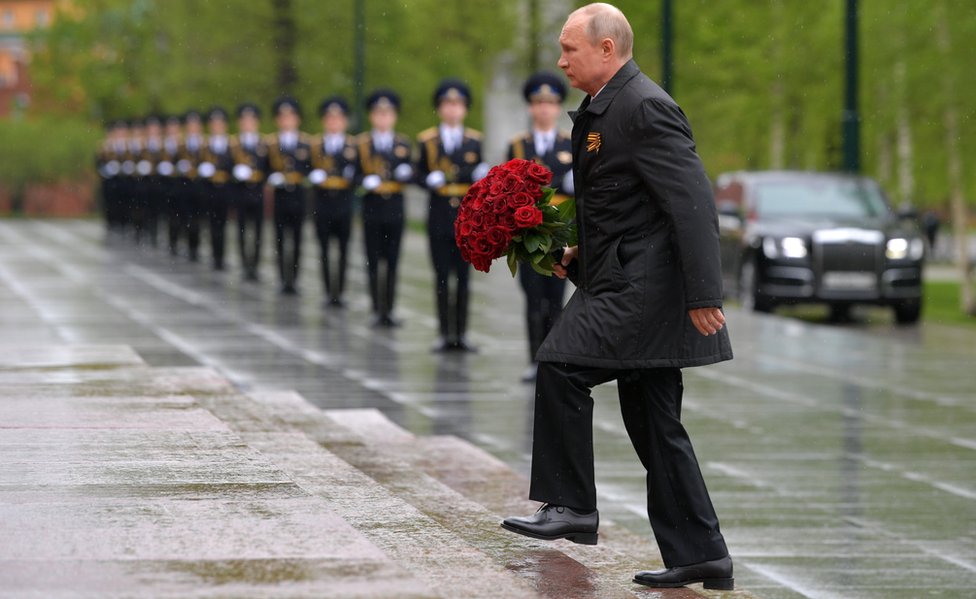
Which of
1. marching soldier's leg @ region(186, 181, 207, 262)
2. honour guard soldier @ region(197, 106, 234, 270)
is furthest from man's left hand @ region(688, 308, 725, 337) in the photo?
marching soldier's leg @ region(186, 181, 207, 262)

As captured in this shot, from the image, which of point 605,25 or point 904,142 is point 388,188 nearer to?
point 904,142

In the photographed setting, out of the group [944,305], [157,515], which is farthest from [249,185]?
[157,515]

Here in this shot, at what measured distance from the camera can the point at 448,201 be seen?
1697 cm

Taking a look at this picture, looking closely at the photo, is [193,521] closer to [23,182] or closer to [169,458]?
[169,458]

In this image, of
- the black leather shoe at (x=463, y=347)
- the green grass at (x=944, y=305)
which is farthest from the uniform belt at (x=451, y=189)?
the green grass at (x=944, y=305)

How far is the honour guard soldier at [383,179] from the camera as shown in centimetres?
1972

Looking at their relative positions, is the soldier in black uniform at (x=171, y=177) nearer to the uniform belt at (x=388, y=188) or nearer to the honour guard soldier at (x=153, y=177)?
the honour guard soldier at (x=153, y=177)

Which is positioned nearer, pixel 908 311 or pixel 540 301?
pixel 540 301

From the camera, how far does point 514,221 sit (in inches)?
252

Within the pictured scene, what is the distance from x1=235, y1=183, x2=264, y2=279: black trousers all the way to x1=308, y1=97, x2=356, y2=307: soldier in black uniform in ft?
11.8

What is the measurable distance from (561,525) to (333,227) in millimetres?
16499

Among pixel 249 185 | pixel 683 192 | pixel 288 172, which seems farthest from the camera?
pixel 249 185

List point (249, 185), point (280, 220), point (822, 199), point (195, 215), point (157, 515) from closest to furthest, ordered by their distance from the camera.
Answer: point (157, 515) < point (822, 199) < point (280, 220) < point (249, 185) < point (195, 215)

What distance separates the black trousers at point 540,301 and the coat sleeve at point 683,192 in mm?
7656
